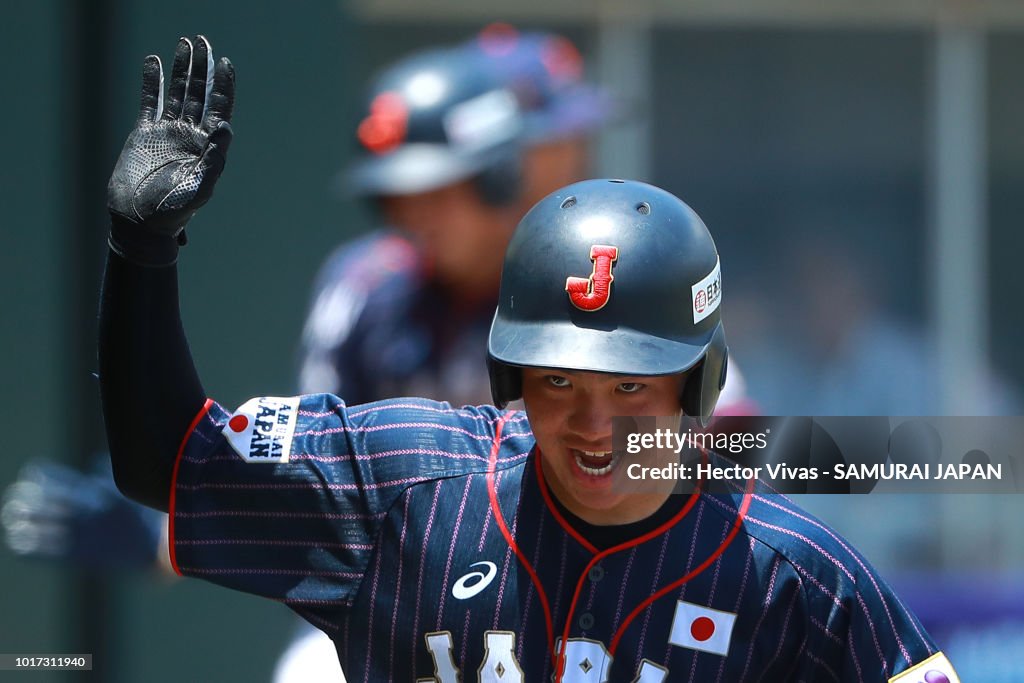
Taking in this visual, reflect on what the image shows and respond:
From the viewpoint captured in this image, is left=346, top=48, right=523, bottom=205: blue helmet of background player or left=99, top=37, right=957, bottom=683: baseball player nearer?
left=99, top=37, right=957, bottom=683: baseball player

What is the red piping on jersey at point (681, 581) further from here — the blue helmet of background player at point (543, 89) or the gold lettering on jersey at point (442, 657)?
the blue helmet of background player at point (543, 89)

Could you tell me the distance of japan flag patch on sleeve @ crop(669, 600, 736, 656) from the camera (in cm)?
260

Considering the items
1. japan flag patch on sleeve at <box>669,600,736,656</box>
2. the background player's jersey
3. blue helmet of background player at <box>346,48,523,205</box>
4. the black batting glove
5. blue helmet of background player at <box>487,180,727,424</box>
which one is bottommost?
japan flag patch on sleeve at <box>669,600,736,656</box>

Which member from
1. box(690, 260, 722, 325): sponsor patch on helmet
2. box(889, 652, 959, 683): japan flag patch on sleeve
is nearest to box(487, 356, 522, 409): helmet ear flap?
box(690, 260, 722, 325): sponsor patch on helmet

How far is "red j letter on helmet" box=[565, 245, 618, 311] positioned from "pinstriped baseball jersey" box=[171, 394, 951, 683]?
37 centimetres

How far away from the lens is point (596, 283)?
2625 mm

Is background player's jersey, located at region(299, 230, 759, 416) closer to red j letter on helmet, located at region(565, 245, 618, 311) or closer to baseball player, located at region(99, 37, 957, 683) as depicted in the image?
baseball player, located at region(99, 37, 957, 683)

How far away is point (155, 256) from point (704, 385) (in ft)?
3.23

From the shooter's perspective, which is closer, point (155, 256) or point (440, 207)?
point (155, 256)

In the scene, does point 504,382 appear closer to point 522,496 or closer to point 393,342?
point 522,496

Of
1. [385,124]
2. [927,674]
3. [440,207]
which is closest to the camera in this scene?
[927,674]

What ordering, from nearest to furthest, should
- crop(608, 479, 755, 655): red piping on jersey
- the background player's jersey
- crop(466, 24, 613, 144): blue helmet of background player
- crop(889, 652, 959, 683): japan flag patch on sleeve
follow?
crop(889, 652, 959, 683): japan flag patch on sleeve → crop(608, 479, 755, 655): red piping on jersey → the background player's jersey → crop(466, 24, 613, 144): blue helmet of background player

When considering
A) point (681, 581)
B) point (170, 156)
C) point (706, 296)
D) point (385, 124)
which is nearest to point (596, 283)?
point (706, 296)

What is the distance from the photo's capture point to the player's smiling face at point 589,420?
2.60 metres
